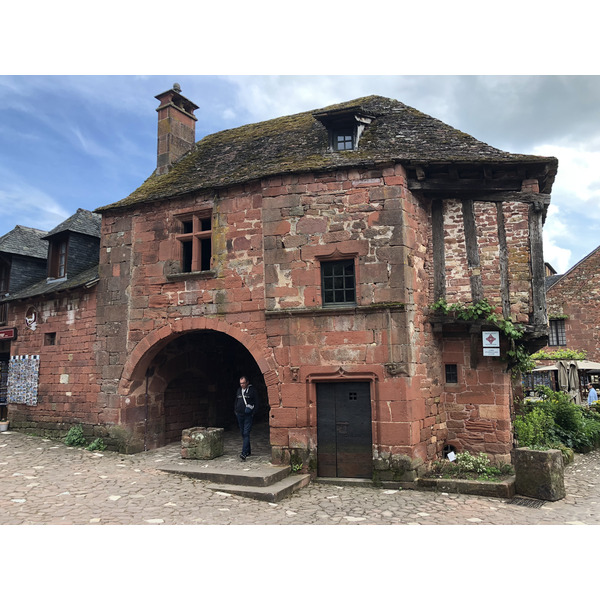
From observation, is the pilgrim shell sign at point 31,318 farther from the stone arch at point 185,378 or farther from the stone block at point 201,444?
the stone block at point 201,444

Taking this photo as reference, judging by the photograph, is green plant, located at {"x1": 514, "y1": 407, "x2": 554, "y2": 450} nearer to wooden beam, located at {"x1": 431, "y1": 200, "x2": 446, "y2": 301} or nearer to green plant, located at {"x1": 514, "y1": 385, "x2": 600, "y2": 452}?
green plant, located at {"x1": 514, "y1": 385, "x2": 600, "y2": 452}

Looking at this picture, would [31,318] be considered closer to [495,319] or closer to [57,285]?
[57,285]

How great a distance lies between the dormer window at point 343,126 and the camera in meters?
10.0

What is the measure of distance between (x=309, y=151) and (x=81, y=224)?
7759 mm

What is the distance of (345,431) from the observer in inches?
352

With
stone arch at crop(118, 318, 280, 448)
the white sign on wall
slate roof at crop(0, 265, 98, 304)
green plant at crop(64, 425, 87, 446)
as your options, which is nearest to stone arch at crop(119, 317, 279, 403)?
stone arch at crop(118, 318, 280, 448)

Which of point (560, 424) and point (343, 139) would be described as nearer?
point (343, 139)

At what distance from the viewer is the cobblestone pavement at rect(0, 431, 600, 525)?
673 centimetres

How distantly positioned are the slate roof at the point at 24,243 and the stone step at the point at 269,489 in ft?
34.4

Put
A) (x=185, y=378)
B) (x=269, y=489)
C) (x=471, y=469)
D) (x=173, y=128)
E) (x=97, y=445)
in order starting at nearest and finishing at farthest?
(x=269, y=489), (x=471, y=469), (x=97, y=445), (x=185, y=378), (x=173, y=128)

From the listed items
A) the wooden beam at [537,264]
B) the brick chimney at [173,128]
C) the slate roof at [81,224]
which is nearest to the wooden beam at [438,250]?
the wooden beam at [537,264]

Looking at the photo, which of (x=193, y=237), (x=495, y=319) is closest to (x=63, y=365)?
(x=193, y=237)

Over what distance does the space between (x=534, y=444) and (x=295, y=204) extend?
6.87 metres

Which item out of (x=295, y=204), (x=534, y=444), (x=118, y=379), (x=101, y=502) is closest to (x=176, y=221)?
(x=295, y=204)
